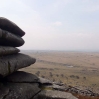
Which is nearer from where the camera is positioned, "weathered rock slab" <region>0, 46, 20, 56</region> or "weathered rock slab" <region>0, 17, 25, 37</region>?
"weathered rock slab" <region>0, 46, 20, 56</region>

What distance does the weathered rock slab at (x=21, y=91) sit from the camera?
14.4 metres

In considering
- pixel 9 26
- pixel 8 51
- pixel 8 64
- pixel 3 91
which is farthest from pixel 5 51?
pixel 3 91

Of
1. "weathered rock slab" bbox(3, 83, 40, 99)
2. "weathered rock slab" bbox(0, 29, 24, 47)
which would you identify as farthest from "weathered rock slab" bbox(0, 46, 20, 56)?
"weathered rock slab" bbox(3, 83, 40, 99)

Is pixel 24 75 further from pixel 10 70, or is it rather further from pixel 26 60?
pixel 10 70

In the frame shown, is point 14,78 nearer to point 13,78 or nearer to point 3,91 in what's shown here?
point 13,78

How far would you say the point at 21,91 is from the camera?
15.2 meters

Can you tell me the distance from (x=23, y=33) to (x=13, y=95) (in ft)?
26.3

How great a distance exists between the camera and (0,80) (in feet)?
51.6

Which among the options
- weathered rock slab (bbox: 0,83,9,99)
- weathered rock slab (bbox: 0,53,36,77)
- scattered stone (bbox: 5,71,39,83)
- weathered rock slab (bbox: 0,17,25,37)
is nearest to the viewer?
weathered rock slab (bbox: 0,83,9,99)

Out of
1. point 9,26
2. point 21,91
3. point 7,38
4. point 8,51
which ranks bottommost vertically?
point 21,91

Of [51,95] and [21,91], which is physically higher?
[21,91]

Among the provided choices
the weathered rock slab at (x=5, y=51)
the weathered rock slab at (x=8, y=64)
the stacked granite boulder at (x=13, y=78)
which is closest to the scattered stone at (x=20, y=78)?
the stacked granite boulder at (x=13, y=78)

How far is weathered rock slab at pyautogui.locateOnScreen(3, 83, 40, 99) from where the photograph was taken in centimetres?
1444

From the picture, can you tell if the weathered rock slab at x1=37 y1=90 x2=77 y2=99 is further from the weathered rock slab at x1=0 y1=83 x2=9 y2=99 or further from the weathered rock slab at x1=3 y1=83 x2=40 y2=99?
the weathered rock slab at x1=0 y1=83 x2=9 y2=99
